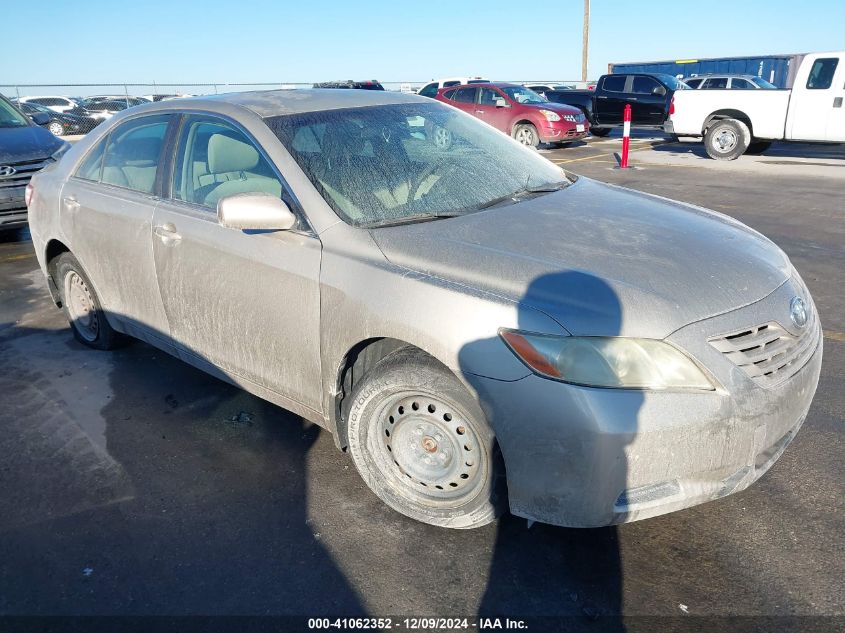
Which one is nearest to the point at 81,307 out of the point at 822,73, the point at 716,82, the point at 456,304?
the point at 456,304

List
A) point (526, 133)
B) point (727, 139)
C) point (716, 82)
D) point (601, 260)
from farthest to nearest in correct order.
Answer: point (716, 82), point (526, 133), point (727, 139), point (601, 260)

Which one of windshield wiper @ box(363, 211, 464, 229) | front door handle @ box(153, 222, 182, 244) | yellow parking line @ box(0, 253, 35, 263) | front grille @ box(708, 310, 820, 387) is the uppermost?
windshield wiper @ box(363, 211, 464, 229)

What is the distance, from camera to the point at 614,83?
19938 mm

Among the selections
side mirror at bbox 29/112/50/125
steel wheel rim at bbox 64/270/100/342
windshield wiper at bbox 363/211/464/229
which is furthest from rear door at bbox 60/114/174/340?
side mirror at bbox 29/112/50/125

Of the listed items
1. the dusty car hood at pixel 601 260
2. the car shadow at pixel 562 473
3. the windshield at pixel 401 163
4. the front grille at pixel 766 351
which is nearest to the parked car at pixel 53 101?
the windshield at pixel 401 163

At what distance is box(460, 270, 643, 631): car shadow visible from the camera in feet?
7.07

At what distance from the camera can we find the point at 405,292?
2.48 m

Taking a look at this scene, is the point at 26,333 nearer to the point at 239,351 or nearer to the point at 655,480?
the point at 239,351

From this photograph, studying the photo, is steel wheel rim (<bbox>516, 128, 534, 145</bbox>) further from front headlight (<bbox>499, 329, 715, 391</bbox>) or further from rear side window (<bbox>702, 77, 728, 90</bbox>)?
front headlight (<bbox>499, 329, 715, 391</bbox>)

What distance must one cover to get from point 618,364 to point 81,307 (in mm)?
3887

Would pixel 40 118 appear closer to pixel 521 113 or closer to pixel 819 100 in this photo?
pixel 521 113

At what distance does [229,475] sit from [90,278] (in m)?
1.89

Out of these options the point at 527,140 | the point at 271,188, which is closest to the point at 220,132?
the point at 271,188

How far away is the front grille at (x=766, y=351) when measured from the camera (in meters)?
2.26
